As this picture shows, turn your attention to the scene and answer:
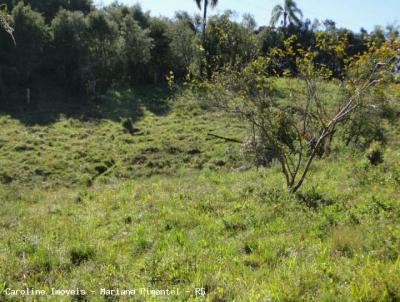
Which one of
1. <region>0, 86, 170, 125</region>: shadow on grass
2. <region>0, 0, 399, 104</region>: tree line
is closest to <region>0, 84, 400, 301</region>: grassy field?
<region>0, 86, 170, 125</region>: shadow on grass

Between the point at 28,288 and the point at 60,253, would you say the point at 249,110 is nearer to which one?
the point at 60,253

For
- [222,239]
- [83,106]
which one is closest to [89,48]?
[83,106]

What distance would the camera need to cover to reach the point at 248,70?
39.9ft

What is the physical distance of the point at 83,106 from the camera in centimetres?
3538

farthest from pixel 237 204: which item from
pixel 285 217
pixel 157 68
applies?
pixel 157 68

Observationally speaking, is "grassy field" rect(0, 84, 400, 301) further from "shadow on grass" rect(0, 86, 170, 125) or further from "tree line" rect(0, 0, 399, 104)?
"tree line" rect(0, 0, 399, 104)

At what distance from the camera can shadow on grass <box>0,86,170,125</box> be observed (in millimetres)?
32219

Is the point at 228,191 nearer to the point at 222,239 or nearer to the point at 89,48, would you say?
the point at 222,239

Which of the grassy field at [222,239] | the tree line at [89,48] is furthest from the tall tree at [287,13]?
the grassy field at [222,239]

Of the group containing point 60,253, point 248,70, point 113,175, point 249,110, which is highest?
point 248,70

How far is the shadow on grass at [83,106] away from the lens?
32219 millimetres

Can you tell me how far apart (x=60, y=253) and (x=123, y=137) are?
21648 mm

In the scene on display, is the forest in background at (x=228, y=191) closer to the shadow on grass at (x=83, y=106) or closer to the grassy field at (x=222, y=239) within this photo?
the grassy field at (x=222, y=239)

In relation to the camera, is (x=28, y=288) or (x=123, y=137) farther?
(x=123, y=137)
